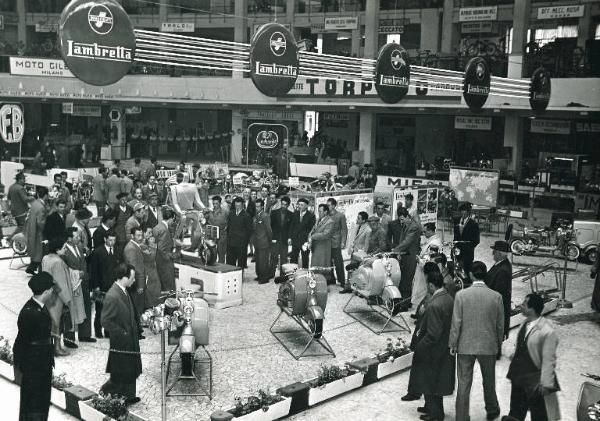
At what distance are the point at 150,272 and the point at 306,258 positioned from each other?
4807 millimetres

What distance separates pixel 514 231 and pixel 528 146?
48.3 feet

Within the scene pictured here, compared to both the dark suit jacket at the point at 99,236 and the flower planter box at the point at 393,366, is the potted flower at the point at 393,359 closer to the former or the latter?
the flower planter box at the point at 393,366

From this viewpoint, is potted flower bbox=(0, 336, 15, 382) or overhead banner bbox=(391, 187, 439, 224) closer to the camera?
potted flower bbox=(0, 336, 15, 382)

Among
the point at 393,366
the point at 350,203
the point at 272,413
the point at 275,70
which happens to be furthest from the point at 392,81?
the point at 272,413

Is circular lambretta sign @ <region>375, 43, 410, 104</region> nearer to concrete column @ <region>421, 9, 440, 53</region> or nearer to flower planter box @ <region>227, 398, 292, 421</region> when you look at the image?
flower planter box @ <region>227, 398, 292, 421</region>

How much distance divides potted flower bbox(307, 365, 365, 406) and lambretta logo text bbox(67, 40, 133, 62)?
17.8 feet

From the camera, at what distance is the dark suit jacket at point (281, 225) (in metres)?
14.9

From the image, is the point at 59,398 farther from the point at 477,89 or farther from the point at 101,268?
the point at 477,89

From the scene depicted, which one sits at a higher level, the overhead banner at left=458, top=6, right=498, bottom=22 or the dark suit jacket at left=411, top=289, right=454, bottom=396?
the overhead banner at left=458, top=6, right=498, bottom=22

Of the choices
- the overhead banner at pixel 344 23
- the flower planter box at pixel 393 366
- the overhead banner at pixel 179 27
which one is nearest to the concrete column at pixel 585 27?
the overhead banner at pixel 344 23

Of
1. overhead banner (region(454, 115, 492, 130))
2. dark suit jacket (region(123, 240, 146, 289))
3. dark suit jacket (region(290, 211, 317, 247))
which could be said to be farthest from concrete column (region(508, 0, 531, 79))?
dark suit jacket (region(123, 240, 146, 289))

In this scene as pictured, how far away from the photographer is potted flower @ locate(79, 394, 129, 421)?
770 cm

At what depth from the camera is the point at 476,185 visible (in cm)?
2091

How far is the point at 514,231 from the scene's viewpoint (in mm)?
19484
